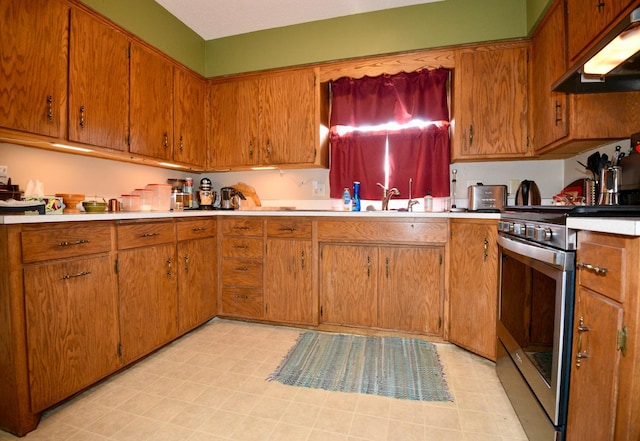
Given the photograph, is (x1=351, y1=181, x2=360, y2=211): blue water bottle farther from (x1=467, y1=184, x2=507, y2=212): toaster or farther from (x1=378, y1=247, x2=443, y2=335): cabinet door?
(x1=467, y1=184, x2=507, y2=212): toaster

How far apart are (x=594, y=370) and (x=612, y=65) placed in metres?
1.40

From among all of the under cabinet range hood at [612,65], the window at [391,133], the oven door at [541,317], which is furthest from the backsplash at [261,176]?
the oven door at [541,317]

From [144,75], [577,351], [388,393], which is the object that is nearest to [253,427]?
[388,393]

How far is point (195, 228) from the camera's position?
97.0 inches

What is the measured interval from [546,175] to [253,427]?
9.22ft

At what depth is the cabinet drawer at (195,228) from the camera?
7.61 feet

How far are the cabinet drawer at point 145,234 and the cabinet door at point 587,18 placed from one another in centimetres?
272

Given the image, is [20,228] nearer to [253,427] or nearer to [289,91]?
[253,427]

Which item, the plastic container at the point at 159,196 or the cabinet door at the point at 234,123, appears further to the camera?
the cabinet door at the point at 234,123

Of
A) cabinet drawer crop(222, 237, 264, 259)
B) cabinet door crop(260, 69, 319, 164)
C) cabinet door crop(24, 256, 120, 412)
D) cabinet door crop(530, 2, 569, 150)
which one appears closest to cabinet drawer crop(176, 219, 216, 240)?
cabinet drawer crop(222, 237, 264, 259)

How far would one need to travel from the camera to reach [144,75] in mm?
2354

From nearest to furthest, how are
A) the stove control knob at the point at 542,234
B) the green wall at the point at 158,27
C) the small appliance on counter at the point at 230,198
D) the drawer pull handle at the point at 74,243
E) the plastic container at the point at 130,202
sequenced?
the stove control knob at the point at 542,234 → the drawer pull handle at the point at 74,243 → the green wall at the point at 158,27 → the plastic container at the point at 130,202 → the small appliance on counter at the point at 230,198

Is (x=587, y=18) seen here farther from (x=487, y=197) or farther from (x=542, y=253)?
(x=542, y=253)

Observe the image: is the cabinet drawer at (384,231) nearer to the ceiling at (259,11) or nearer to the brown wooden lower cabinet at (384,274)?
the brown wooden lower cabinet at (384,274)
